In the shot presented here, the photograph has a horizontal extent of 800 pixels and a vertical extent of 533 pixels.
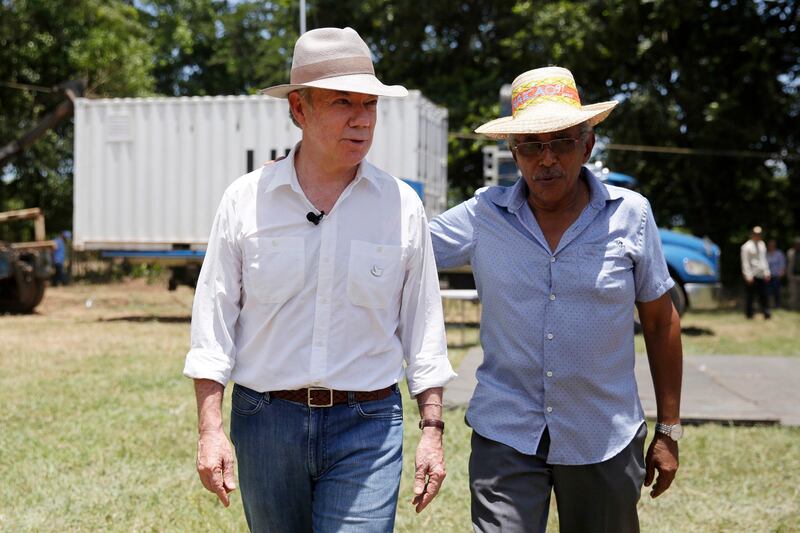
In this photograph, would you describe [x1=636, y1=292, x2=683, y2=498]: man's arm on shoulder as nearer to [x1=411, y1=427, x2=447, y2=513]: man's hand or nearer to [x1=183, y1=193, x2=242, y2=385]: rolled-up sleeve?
[x1=411, y1=427, x2=447, y2=513]: man's hand

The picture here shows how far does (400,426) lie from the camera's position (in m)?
2.66

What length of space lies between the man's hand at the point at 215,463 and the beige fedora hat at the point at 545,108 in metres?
1.20

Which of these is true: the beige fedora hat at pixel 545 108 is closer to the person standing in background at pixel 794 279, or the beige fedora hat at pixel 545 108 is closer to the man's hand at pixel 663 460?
the man's hand at pixel 663 460

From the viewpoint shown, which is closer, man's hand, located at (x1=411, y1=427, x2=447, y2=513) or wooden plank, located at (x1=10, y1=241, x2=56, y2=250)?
man's hand, located at (x1=411, y1=427, x2=447, y2=513)

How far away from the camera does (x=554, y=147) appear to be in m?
2.90

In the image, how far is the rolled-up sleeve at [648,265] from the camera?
2.90 meters

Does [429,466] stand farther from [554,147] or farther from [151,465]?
[151,465]

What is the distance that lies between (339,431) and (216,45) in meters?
35.0

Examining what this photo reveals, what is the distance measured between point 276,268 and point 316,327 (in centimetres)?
18

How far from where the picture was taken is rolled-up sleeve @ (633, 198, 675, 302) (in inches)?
114

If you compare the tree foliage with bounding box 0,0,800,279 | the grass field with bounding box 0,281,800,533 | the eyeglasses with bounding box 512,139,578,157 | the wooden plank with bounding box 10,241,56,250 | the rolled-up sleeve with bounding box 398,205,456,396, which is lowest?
the grass field with bounding box 0,281,800,533

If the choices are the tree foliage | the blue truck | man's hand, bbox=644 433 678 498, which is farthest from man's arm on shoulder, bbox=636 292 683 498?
the tree foliage

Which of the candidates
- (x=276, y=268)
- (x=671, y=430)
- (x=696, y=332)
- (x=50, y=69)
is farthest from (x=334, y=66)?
(x=50, y=69)

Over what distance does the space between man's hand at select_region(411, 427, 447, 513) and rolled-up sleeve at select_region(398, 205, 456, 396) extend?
0.15 m
